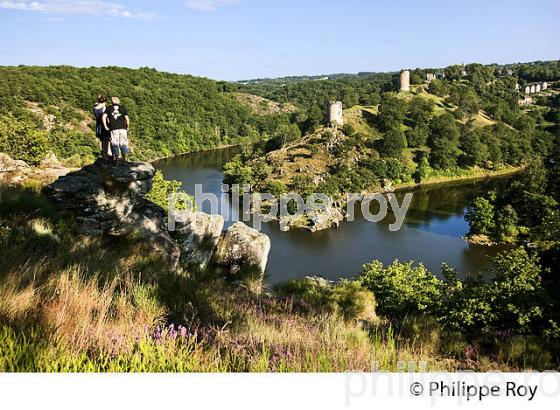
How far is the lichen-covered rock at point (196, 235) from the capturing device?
11948 mm

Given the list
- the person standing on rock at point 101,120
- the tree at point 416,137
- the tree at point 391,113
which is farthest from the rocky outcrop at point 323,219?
the person standing on rock at point 101,120

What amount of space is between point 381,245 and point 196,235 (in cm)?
3695

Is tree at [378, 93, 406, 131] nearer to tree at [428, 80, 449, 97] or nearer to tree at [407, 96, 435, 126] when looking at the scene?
tree at [407, 96, 435, 126]

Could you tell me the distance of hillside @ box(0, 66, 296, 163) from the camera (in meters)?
92.0

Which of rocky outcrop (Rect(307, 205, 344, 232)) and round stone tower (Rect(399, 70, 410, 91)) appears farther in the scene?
round stone tower (Rect(399, 70, 410, 91))

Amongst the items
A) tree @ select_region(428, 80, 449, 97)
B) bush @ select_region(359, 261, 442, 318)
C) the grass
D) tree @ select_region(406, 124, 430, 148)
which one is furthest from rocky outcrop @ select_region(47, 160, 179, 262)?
tree @ select_region(428, 80, 449, 97)

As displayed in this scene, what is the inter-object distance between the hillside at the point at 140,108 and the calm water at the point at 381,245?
45.1 metres

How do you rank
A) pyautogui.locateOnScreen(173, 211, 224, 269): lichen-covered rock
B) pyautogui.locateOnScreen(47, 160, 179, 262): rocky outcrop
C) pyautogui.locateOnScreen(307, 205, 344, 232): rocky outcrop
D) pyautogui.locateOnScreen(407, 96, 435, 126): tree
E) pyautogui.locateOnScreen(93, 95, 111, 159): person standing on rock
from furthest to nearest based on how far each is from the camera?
1. pyautogui.locateOnScreen(407, 96, 435, 126): tree
2. pyautogui.locateOnScreen(307, 205, 344, 232): rocky outcrop
3. pyautogui.locateOnScreen(173, 211, 224, 269): lichen-covered rock
4. pyautogui.locateOnScreen(93, 95, 111, 159): person standing on rock
5. pyautogui.locateOnScreen(47, 160, 179, 262): rocky outcrop

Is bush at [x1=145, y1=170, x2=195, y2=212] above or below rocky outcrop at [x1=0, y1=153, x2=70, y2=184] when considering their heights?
below

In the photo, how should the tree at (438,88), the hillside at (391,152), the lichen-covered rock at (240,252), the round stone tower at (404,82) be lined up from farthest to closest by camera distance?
the tree at (438,88) < the round stone tower at (404,82) < the hillside at (391,152) < the lichen-covered rock at (240,252)

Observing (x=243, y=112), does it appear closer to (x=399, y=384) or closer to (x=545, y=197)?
(x=545, y=197)

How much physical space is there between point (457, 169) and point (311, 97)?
11519cm

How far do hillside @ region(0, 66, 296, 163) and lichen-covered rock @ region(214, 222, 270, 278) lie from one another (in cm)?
6871

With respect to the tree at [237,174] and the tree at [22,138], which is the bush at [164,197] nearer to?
the tree at [22,138]
